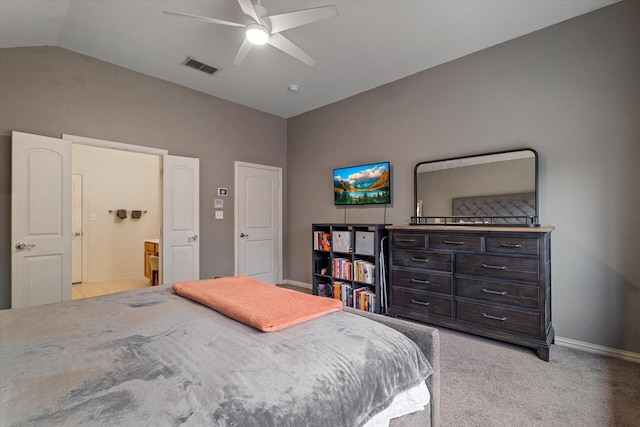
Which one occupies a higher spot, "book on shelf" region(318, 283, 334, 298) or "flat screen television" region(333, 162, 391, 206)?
"flat screen television" region(333, 162, 391, 206)

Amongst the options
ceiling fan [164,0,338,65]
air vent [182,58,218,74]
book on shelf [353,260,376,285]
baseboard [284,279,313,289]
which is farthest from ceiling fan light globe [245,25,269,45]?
baseboard [284,279,313,289]

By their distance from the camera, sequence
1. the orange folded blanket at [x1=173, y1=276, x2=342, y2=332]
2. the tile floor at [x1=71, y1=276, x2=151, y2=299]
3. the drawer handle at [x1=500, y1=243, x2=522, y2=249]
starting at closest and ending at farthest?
1. the orange folded blanket at [x1=173, y1=276, x2=342, y2=332]
2. the drawer handle at [x1=500, y1=243, x2=522, y2=249]
3. the tile floor at [x1=71, y1=276, x2=151, y2=299]

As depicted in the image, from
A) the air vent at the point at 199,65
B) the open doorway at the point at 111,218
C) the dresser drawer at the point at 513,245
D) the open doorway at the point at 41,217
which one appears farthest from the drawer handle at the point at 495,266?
the open doorway at the point at 111,218

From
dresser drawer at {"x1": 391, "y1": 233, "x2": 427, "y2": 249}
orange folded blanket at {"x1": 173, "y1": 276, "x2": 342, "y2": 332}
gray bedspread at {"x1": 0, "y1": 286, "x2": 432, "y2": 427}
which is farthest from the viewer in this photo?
dresser drawer at {"x1": 391, "y1": 233, "x2": 427, "y2": 249}

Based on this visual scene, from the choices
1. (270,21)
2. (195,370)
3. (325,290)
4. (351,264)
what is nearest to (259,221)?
(325,290)

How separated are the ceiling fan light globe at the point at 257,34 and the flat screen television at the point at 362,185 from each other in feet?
7.09

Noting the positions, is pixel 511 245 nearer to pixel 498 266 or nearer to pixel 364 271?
pixel 498 266

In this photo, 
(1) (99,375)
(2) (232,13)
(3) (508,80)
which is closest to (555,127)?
(3) (508,80)

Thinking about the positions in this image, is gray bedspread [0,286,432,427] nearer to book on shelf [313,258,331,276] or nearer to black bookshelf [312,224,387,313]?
black bookshelf [312,224,387,313]

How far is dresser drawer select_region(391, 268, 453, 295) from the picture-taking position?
117 inches

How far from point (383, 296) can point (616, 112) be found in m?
2.73

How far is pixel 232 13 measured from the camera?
266 centimetres

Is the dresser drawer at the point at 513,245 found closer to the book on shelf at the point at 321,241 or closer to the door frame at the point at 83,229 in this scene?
the book on shelf at the point at 321,241

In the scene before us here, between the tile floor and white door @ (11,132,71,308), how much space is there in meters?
1.86
